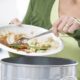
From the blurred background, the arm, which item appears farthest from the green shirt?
the blurred background

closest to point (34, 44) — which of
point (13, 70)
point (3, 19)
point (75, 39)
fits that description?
point (75, 39)

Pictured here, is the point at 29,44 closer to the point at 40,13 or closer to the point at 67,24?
the point at 40,13

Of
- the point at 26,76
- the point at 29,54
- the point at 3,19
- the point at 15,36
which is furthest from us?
the point at 3,19

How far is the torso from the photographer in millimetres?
911

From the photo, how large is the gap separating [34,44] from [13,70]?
0.29m

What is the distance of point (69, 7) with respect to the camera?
3.06 feet

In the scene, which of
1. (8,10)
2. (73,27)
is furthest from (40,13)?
(8,10)

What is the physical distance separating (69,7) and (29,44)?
0.20 m

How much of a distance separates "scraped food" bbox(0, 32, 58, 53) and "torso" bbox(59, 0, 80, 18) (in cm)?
11

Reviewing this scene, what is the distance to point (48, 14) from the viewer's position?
3.05 ft

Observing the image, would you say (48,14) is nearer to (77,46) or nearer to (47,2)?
(47,2)

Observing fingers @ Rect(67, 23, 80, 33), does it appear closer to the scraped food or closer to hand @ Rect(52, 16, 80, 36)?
hand @ Rect(52, 16, 80, 36)

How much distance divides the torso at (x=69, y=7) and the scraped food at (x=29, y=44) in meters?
0.11

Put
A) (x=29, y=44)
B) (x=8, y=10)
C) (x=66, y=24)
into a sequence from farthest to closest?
(x=8, y=10) < (x=29, y=44) < (x=66, y=24)
